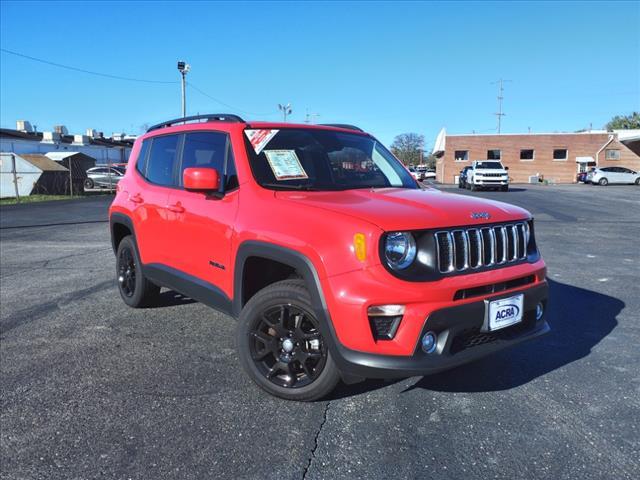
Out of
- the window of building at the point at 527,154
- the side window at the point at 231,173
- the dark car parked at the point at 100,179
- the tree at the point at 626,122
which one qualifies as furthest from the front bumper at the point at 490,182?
the tree at the point at 626,122

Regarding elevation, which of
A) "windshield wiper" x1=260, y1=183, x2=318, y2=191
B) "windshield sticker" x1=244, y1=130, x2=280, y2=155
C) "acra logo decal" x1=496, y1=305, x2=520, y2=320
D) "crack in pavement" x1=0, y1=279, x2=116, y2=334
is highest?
"windshield sticker" x1=244, y1=130, x2=280, y2=155

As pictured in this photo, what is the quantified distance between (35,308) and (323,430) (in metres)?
3.99

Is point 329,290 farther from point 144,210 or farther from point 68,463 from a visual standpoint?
point 144,210

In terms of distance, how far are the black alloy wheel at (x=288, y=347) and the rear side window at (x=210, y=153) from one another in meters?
1.09

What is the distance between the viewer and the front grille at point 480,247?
2.90m

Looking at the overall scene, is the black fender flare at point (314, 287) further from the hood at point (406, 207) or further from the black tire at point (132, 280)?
the black tire at point (132, 280)

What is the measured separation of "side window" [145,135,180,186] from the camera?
4605mm

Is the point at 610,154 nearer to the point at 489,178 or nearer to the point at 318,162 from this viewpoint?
the point at 489,178

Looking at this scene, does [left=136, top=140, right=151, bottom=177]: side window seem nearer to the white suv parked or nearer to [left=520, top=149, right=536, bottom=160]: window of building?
the white suv parked

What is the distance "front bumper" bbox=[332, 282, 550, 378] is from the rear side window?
1.65 m

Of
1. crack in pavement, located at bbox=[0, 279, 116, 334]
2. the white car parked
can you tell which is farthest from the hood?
the white car parked

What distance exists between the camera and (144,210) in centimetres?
483

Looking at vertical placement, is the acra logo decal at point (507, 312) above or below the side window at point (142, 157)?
below

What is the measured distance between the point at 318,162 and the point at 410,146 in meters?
111
